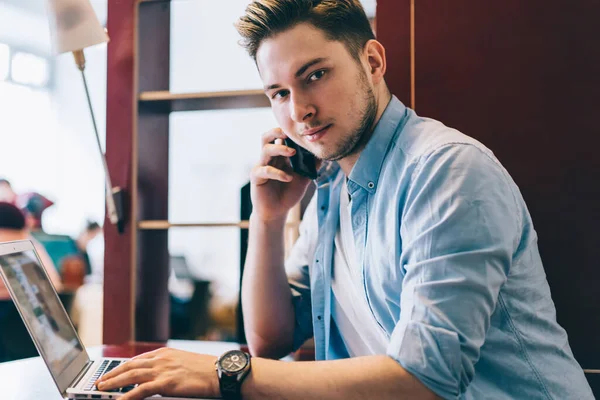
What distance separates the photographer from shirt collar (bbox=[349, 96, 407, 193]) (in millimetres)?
1242

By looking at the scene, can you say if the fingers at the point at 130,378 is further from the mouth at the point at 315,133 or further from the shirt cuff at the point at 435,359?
the mouth at the point at 315,133

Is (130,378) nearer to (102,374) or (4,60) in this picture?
(102,374)

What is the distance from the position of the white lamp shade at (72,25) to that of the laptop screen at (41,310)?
73 centimetres

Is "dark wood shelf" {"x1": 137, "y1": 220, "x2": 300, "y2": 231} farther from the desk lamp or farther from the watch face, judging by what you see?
the watch face

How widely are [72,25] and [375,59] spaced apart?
97 cm

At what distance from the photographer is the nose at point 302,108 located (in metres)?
1.24

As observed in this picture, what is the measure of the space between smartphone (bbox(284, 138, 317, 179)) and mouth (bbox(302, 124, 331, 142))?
194mm

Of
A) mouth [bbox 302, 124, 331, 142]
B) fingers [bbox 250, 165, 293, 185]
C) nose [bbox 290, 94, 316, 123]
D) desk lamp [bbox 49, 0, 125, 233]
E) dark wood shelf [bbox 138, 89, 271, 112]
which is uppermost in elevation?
desk lamp [bbox 49, 0, 125, 233]

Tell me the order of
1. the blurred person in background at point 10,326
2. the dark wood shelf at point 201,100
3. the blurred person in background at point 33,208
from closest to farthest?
the dark wood shelf at point 201,100
the blurred person in background at point 10,326
the blurred person in background at point 33,208

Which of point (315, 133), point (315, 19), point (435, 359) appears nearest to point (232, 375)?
point (435, 359)

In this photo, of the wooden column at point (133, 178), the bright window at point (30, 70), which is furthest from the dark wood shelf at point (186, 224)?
the bright window at point (30, 70)

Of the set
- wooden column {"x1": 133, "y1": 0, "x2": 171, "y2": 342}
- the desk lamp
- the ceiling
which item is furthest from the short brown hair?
the ceiling

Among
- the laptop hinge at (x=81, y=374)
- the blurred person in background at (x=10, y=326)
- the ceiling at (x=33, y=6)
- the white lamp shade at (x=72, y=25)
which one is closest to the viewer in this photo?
the laptop hinge at (x=81, y=374)

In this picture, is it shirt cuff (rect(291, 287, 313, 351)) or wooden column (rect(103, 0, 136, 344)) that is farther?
wooden column (rect(103, 0, 136, 344))
